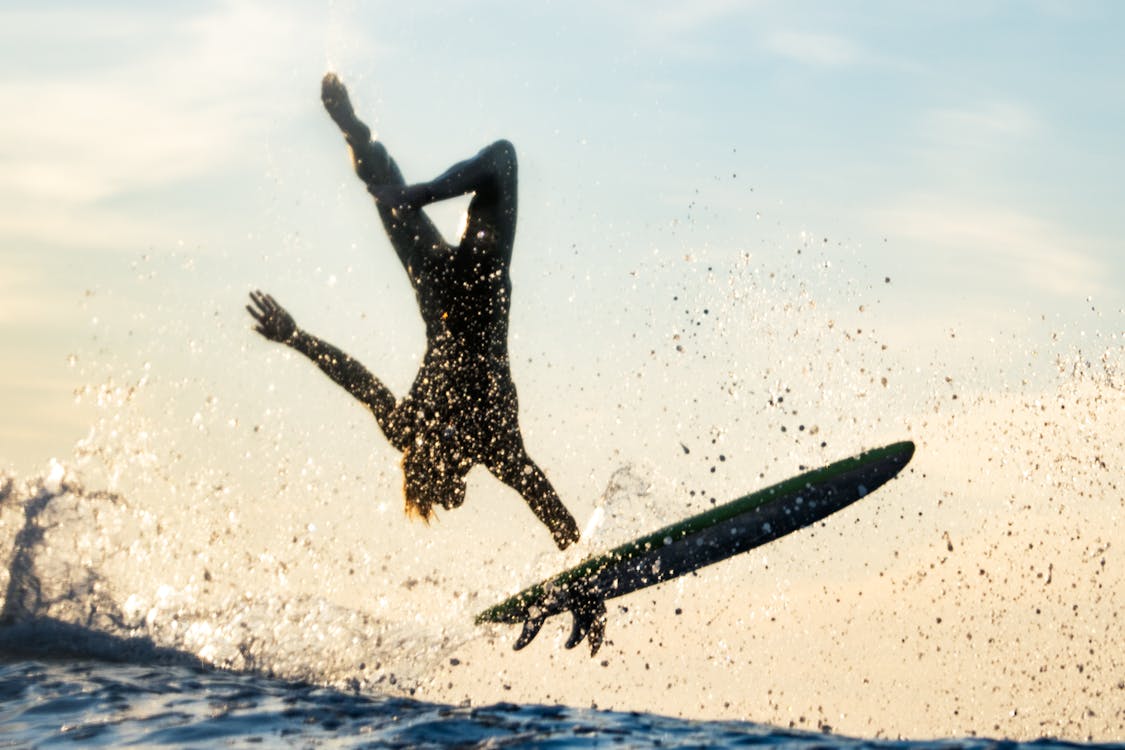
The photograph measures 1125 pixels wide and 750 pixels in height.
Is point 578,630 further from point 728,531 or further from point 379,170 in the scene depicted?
point 379,170

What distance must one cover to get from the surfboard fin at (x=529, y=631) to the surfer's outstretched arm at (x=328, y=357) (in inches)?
78.6

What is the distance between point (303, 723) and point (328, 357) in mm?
2849

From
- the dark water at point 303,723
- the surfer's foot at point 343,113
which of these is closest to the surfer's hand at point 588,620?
the dark water at point 303,723

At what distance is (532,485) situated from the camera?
9.38 meters

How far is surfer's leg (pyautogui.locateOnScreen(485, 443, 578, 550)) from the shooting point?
932cm

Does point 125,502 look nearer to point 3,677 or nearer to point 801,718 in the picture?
point 3,677

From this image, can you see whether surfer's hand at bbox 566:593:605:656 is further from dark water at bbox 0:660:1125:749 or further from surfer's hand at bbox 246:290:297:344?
surfer's hand at bbox 246:290:297:344

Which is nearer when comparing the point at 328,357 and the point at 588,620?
the point at 328,357

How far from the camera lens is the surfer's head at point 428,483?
9430mm

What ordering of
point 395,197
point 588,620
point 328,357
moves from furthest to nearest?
point 588,620 → point 328,357 → point 395,197

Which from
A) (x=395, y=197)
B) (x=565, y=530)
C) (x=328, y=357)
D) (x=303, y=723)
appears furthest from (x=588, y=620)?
(x=395, y=197)

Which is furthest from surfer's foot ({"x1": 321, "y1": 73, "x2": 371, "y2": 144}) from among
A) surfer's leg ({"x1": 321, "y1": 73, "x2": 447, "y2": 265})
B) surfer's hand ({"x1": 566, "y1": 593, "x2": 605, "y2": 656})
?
surfer's hand ({"x1": 566, "y1": 593, "x2": 605, "y2": 656})

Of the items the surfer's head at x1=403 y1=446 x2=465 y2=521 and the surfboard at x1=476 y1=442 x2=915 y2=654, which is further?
the surfboard at x1=476 y1=442 x2=915 y2=654

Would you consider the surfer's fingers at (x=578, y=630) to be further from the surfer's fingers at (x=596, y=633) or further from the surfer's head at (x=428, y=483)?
the surfer's head at (x=428, y=483)
